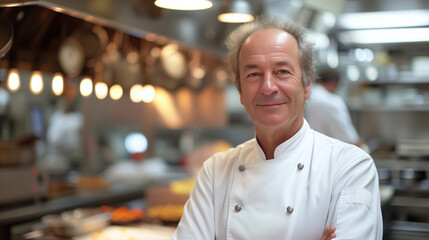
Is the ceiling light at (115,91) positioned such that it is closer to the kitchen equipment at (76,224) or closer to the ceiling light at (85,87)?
the ceiling light at (85,87)

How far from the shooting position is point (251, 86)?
1.67m

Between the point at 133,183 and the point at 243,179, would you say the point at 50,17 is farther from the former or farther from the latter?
the point at 133,183

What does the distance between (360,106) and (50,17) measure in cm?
530

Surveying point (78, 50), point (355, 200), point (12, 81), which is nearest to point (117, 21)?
point (78, 50)

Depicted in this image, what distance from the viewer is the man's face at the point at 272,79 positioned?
163 centimetres

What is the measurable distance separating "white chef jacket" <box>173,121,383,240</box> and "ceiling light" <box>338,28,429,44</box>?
5.56m

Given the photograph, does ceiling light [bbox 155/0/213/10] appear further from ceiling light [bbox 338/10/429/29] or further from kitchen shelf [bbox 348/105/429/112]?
kitchen shelf [bbox 348/105/429/112]

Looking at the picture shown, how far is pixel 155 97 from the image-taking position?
6.84 meters

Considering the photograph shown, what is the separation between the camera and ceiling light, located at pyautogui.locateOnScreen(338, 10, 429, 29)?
19.8 feet

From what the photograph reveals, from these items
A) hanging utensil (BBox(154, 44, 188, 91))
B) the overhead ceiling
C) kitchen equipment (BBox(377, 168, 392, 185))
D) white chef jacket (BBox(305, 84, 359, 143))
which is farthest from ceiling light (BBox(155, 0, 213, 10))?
kitchen equipment (BBox(377, 168, 392, 185))

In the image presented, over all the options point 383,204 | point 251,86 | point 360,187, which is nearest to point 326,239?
point 360,187

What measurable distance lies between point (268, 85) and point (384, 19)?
518cm

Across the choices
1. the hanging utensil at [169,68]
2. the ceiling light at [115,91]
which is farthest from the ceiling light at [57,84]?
the hanging utensil at [169,68]

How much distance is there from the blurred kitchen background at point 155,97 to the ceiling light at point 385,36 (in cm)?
3
